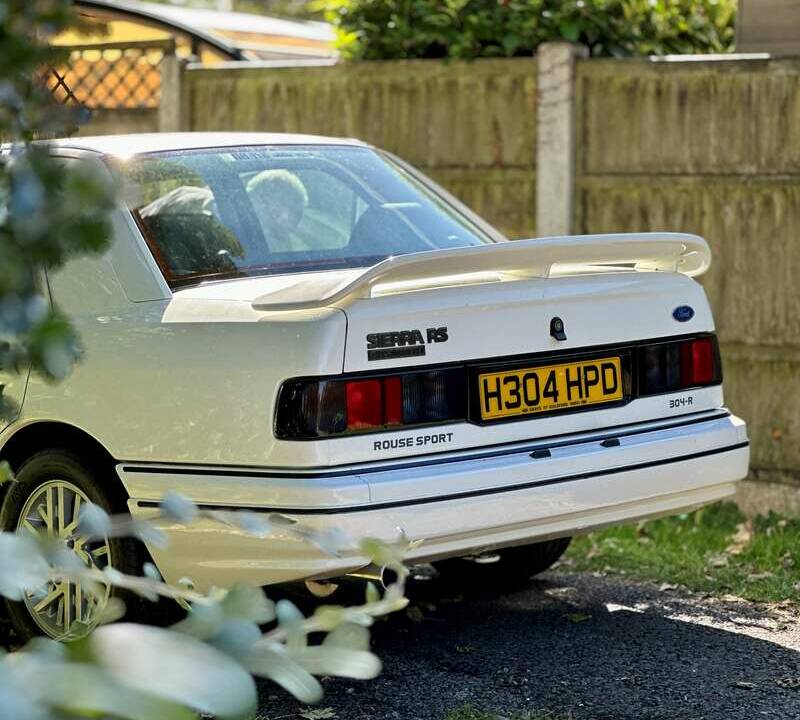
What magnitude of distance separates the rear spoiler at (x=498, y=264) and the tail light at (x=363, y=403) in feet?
0.74

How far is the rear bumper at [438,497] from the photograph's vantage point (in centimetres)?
383

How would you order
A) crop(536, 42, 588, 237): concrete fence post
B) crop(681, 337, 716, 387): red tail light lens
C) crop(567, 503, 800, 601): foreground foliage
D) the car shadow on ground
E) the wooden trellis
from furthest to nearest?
1. the wooden trellis
2. crop(536, 42, 588, 237): concrete fence post
3. crop(567, 503, 800, 601): foreground foliage
4. crop(681, 337, 716, 387): red tail light lens
5. the car shadow on ground

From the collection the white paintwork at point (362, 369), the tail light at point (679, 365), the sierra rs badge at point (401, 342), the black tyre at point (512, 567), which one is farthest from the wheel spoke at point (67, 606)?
the tail light at point (679, 365)

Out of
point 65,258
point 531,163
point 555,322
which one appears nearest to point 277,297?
point 555,322

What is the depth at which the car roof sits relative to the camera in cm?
490

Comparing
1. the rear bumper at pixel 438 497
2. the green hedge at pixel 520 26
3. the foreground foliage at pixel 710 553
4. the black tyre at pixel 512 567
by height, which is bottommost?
the foreground foliage at pixel 710 553

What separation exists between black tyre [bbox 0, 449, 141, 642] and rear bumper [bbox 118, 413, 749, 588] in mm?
175

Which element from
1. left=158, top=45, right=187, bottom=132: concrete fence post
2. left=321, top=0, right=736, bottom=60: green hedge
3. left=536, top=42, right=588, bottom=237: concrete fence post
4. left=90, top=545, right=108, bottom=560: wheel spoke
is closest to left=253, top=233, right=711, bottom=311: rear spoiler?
left=90, top=545, right=108, bottom=560: wheel spoke

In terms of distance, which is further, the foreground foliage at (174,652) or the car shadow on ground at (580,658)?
the car shadow on ground at (580,658)

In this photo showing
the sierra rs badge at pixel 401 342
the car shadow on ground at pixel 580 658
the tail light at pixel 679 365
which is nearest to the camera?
the sierra rs badge at pixel 401 342

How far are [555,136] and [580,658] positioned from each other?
11.7ft

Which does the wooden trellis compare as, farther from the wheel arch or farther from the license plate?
the license plate

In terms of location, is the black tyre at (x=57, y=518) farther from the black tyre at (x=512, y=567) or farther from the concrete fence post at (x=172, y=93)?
the concrete fence post at (x=172, y=93)

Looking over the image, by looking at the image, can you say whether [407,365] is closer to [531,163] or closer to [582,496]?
[582,496]
